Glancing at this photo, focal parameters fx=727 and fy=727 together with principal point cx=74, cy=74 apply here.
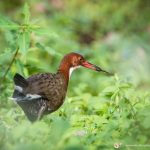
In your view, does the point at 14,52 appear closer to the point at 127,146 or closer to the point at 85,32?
the point at 127,146

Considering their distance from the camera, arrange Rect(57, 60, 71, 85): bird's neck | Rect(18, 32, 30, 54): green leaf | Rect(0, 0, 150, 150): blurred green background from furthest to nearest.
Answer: Rect(57, 60, 71, 85): bird's neck
Rect(18, 32, 30, 54): green leaf
Rect(0, 0, 150, 150): blurred green background

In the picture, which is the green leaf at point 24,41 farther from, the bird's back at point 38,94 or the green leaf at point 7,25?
the bird's back at point 38,94

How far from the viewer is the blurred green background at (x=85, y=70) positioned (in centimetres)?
489

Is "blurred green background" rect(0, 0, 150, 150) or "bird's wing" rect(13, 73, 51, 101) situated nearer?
"blurred green background" rect(0, 0, 150, 150)

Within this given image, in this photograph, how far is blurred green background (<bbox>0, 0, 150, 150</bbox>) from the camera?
16.0ft

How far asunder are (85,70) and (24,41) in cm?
512

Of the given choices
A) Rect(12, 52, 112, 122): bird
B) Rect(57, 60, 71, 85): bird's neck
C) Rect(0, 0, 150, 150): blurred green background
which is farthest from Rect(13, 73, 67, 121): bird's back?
Rect(57, 60, 71, 85): bird's neck

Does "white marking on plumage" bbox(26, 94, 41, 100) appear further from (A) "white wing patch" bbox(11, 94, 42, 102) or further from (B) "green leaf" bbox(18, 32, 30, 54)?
(B) "green leaf" bbox(18, 32, 30, 54)

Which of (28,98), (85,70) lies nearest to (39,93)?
(28,98)

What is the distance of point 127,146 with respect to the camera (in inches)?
197

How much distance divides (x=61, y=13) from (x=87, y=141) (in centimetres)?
857

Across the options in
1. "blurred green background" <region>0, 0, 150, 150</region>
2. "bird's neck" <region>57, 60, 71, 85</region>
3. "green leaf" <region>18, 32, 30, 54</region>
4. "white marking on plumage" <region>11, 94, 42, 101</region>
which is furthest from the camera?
"bird's neck" <region>57, 60, 71, 85</region>

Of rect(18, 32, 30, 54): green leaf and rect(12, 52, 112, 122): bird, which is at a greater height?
rect(18, 32, 30, 54): green leaf

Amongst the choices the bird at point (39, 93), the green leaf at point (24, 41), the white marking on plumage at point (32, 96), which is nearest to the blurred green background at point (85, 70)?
the green leaf at point (24, 41)
